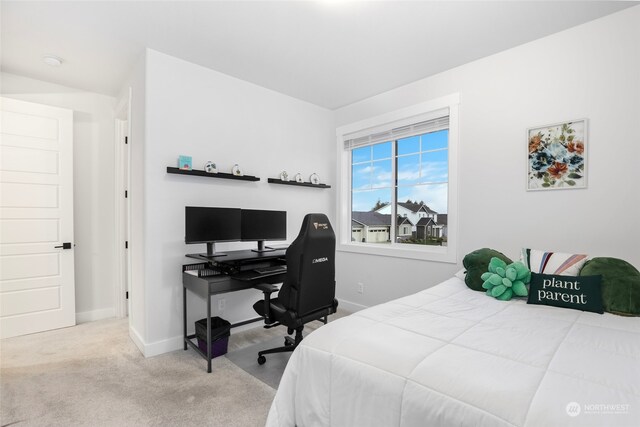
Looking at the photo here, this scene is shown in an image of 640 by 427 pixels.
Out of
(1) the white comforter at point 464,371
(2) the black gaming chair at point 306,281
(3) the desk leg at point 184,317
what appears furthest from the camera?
(3) the desk leg at point 184,317

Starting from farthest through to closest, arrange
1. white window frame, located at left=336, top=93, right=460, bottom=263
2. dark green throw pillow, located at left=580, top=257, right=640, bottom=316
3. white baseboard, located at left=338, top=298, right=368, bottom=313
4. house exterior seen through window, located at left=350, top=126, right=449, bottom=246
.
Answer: white baseboard, located at left=338, top=298, right=368, bottom=313 → house exterior seen through window, located at left=350, top=126, right=449, bottom=246 → white window frame, located at left=336, top=93, right=460, bottom=263 → dark green throw pillow, located at left=580, top=257, right=640, bottom=316

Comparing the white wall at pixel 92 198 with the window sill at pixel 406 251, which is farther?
the white wall at pixel 92 198

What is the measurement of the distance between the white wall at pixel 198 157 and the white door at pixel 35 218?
108cm

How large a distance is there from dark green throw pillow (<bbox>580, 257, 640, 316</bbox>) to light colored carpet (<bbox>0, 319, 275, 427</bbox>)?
2.23m

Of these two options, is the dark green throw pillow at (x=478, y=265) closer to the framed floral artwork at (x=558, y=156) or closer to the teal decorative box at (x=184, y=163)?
the framed floral artwork at (x=558, y=156)

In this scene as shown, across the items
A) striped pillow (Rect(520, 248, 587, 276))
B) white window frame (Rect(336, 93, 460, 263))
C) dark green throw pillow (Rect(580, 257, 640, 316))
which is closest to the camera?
dark green throw pillow (Rect(580, 257, 640, 316))

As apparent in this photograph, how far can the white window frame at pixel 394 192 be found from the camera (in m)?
3.04

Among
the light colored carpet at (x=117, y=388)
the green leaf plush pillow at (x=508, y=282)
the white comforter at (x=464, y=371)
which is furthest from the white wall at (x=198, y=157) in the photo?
the green leaf plush pillow at (x=508, y=282)

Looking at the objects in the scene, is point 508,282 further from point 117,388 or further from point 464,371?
point 117,388

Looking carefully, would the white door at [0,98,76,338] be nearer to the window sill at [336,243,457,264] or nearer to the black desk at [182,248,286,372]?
the black desk at [182,248,286,372]

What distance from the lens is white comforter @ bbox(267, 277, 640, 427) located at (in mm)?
925

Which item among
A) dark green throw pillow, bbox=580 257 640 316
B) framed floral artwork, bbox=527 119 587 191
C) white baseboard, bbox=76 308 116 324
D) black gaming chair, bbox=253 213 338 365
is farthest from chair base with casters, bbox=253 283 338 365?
white baseboard, bbox=76 308 116 324

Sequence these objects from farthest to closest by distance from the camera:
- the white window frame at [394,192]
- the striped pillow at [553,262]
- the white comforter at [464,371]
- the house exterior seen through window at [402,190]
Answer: the house exterior seen through window at [402,190] < the white window frame at [394,192] < the striped pillow at [553,262] < the white comforter at [464,371]

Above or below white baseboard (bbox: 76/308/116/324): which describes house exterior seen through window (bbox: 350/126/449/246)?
above
